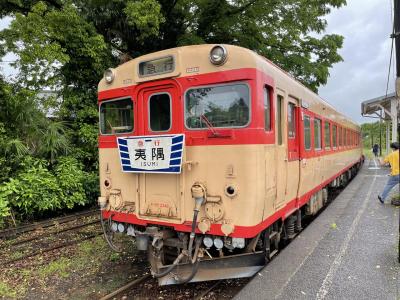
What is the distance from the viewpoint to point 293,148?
19.5 ft

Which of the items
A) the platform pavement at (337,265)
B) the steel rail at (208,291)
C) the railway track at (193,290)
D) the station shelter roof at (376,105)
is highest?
the station shelter roof at (376,105)

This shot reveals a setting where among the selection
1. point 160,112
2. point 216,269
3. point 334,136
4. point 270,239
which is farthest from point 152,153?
point 334,136

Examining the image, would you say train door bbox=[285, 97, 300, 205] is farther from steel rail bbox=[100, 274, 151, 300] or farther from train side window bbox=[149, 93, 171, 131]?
steel rail bbox=[100, 274, 151, 300]

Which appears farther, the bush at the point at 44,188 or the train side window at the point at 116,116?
the bush at the point at 44,188

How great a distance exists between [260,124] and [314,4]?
1106cm

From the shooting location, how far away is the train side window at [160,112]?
486cm

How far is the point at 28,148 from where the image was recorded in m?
9.75

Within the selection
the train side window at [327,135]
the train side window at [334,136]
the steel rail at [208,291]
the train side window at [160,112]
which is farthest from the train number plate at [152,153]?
the train side window at [334,136]

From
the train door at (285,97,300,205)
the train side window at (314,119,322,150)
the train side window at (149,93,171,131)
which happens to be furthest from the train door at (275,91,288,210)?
the train side window at (314,119,322,150)

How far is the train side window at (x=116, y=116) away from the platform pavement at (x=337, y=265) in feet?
9.60

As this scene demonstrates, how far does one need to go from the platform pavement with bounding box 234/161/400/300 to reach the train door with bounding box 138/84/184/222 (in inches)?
58.6

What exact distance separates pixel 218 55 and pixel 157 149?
1456mm

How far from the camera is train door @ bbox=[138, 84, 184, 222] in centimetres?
469

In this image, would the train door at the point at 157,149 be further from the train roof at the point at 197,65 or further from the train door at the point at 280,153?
the train door at the point at 280,153
